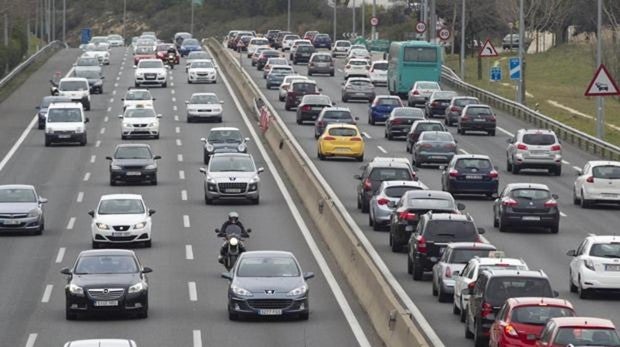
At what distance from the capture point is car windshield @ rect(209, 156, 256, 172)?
50.7 m

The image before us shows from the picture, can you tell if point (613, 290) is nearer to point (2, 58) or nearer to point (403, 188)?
point (403, 188)

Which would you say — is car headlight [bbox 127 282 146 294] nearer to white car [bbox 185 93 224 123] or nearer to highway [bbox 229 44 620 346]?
highway [bbox 229 44 620 346]

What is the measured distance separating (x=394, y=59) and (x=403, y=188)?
45.7 metres

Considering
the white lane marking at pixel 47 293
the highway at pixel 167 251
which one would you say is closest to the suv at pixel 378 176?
the highway at pixel 167 251

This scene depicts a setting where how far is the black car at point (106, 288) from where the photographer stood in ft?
103

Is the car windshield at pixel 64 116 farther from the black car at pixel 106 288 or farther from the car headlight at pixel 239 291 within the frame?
the car headlight at pixel 239 291

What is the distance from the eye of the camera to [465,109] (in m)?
70.8

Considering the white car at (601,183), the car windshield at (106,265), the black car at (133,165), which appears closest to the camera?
the car windshield at (106,265)

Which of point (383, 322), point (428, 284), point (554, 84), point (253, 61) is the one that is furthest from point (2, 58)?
point (383, 322)

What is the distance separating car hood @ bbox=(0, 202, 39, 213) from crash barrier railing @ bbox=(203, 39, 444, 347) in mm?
7130

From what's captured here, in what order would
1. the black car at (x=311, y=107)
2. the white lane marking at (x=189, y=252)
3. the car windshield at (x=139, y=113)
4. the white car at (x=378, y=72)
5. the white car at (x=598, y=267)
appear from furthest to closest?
the white car at (x=378, y=72), the black car at (x=311, y=107), the car windshield at (x=139, y=113), the white lane marking at (x=189, y=252), the white car at (x=598, y=267)

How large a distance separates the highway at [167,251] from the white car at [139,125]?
727 mm

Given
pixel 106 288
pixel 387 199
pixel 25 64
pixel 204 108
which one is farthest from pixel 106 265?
pixel 25 64

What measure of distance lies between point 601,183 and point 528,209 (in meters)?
6.01
